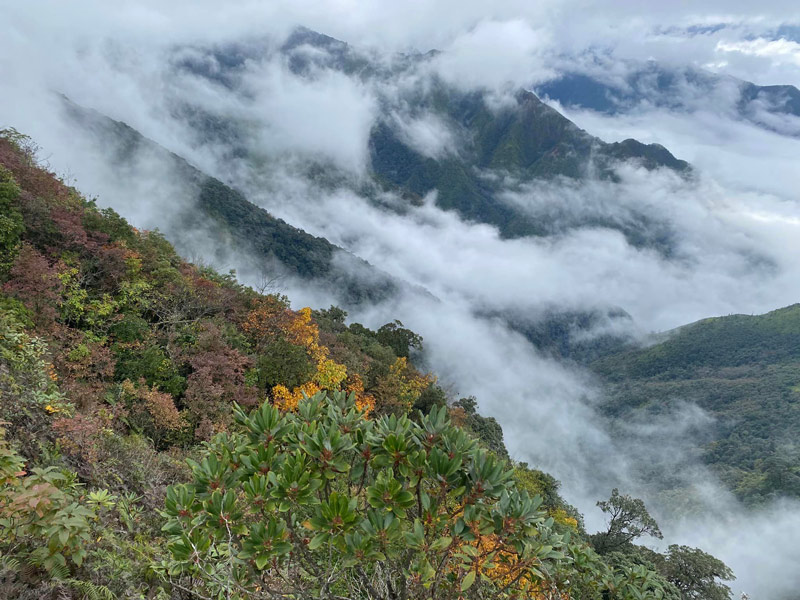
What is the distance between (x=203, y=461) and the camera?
286 cm

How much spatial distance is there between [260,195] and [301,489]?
18368cm

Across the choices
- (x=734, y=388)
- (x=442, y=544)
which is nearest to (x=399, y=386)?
(x=442, y=544)

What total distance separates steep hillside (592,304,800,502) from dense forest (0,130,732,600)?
10575 centimetres

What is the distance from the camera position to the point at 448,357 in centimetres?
15075

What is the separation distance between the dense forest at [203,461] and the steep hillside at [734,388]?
347ft

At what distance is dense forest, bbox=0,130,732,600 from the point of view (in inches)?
107

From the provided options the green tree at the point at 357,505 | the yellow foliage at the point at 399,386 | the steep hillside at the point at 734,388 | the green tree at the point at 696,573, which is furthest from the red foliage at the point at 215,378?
the steep hillside at the point at 734,388

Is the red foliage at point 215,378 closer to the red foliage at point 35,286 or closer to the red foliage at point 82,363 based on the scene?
the red foliage at point 82,363

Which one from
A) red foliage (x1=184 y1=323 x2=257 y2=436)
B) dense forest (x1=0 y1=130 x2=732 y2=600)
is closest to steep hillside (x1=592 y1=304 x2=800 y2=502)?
red foliage (x1=184 y1=323 x2=257 y2=436)

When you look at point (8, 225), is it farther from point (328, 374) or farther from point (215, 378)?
point (328, 374)

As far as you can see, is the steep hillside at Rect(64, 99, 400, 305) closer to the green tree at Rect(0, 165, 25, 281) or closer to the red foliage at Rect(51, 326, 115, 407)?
the green tree at Rect(0, 165, 25, 281)

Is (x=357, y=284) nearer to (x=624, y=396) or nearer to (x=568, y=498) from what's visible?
(x=568, y=498)

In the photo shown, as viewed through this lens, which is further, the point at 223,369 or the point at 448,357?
the point at 448,357

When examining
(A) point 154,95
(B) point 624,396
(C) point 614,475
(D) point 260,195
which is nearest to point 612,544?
(C) point 614,475
